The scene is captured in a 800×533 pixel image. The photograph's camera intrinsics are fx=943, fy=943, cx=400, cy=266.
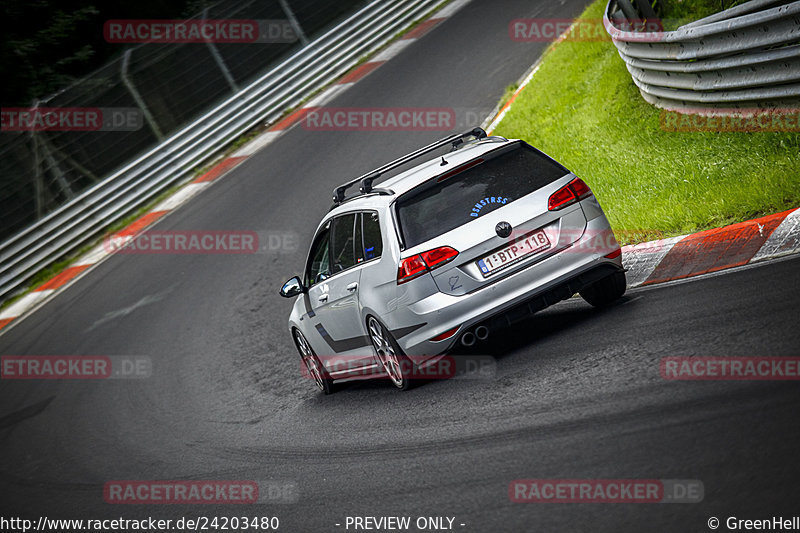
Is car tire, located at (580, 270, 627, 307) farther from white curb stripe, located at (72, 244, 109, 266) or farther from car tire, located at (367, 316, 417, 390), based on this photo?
white curb stripe, located at (72, 244, 109, 266)

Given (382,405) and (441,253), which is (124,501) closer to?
(382,405)

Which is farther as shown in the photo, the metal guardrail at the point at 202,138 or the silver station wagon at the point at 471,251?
the metal guardrail at the point at 202,138

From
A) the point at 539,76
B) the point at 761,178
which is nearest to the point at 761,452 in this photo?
the point at 761,178

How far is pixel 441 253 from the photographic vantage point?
702 centimetres

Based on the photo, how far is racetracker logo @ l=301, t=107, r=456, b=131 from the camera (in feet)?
56.8

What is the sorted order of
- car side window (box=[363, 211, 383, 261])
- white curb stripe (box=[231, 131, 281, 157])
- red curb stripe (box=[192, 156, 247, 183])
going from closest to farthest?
car side window (box=[363, 211, 383, 261]), red curb stripe (box=[192, 156, 247, 183]), white curb stripe (box=[231, 131, 281, 157])

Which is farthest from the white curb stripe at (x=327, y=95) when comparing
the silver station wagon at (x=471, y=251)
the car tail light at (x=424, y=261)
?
the car tail light at (x=424, y=261)

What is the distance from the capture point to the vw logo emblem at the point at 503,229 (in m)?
6.97

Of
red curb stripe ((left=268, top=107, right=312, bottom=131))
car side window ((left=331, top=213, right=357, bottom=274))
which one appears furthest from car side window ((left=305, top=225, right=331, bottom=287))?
red curb stripe ((left=268, top=107, right=312, bottom=131))

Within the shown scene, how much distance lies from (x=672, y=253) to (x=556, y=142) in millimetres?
5262

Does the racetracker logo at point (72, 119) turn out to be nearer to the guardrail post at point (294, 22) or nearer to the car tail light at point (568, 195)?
the guardrail post at point (294, 22)

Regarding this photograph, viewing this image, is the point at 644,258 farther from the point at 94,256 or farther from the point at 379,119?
the point at 94,256

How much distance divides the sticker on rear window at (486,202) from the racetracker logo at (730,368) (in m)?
1.82

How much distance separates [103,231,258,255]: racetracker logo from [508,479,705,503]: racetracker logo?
10574 mm
